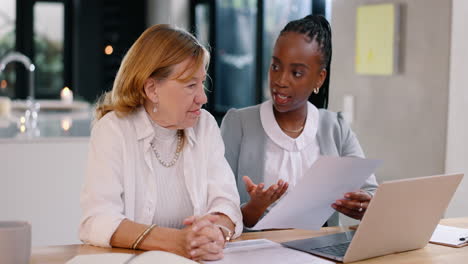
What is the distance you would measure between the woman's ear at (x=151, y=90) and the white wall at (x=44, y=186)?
5.45 feet

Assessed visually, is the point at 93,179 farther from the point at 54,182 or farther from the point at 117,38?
the point at 117,38

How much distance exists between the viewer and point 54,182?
3.28m

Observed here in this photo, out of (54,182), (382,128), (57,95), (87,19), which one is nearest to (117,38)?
(87,19)

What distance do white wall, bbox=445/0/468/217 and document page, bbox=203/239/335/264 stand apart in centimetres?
128

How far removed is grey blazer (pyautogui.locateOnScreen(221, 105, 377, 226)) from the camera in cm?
216

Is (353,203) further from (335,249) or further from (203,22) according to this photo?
(203,22)

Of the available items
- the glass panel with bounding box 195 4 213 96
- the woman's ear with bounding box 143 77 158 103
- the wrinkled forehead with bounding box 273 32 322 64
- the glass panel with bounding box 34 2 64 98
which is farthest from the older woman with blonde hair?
the glass panel with bounding box 34 2 64 98

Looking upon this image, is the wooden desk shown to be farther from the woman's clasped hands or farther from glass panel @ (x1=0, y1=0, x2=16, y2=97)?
glass panel @ (x1=0, y1=0, x2=16, y2=97)

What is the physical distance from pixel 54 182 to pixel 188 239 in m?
1.93

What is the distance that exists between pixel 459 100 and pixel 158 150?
1396mm

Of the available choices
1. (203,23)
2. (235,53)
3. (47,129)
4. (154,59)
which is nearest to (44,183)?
(47,129)

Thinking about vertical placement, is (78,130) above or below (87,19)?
below

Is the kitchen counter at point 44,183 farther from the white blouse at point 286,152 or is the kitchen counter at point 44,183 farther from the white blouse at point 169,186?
the white blouse at point 169,186

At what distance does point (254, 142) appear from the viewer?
2.16m
